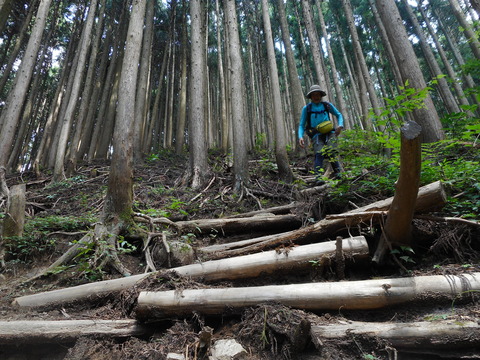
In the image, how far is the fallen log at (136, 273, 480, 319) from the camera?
6.73 ft

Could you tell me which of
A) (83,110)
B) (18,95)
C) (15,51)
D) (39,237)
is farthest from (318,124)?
(15,51)

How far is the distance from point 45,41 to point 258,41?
1253cm

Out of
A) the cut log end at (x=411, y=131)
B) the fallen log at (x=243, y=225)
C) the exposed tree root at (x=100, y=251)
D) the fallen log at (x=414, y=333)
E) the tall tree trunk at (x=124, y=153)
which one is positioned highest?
the tall tree trunk at (x=124, y=153)

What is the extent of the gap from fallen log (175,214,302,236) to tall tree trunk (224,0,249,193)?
78.9 inches

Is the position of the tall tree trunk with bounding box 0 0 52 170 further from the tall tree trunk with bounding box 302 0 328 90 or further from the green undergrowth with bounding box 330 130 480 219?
the tall tree trunk with bounding box 302 0 328 90

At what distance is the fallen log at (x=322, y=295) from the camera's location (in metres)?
2.05

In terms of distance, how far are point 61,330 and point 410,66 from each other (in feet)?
22.0

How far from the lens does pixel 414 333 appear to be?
1.77 metres

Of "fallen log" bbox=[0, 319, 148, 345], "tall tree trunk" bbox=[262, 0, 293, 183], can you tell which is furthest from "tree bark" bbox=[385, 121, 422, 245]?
"tall tree trunk" bbox=[262, 0, 293, 183]

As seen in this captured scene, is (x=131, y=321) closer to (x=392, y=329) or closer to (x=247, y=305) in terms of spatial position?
(x=247, y=305)

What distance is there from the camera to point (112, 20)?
15.0m

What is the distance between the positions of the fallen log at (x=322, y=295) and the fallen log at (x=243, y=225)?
1.78m

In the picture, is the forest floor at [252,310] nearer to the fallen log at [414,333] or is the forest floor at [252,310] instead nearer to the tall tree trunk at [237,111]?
the fallen log at [414,333]

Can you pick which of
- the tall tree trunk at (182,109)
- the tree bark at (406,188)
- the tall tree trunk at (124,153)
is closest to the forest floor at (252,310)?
the tree bark at (406,188)
